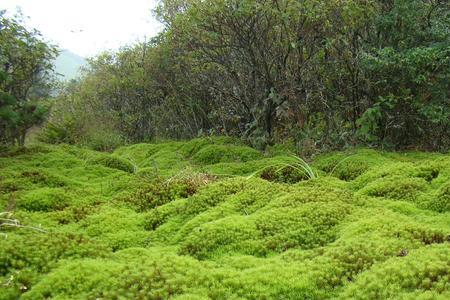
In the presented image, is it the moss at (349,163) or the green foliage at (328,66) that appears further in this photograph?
the green foliage at (328,66)

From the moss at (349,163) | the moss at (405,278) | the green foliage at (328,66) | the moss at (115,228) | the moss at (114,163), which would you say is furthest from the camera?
the moss at (114,163)

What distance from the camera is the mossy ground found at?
4051mm

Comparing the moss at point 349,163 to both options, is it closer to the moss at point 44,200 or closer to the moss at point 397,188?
the moss at point 397,188

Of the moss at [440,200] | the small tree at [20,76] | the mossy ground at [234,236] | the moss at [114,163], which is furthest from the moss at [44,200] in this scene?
the moss at [440,200]

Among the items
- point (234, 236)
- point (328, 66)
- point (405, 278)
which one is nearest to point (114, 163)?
point (328, 66)

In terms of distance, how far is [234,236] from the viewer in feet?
17.2

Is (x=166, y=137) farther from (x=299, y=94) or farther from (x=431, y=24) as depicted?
(x=431, y=24)

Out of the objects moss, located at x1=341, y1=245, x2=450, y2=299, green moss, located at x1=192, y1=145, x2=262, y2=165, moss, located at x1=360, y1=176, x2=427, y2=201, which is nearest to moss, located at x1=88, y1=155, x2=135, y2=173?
green moss, located at x1=192, y1=145, x2=262, y2=165

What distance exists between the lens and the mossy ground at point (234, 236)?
13.3ft

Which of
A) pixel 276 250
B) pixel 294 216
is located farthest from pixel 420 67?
pixel 276 250

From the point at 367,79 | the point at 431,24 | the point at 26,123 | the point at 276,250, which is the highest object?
the point at 431,24

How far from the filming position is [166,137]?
19562 millimetres

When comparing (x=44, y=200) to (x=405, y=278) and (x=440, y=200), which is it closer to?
(x=405, y=278)

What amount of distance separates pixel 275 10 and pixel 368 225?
6.61 metres
